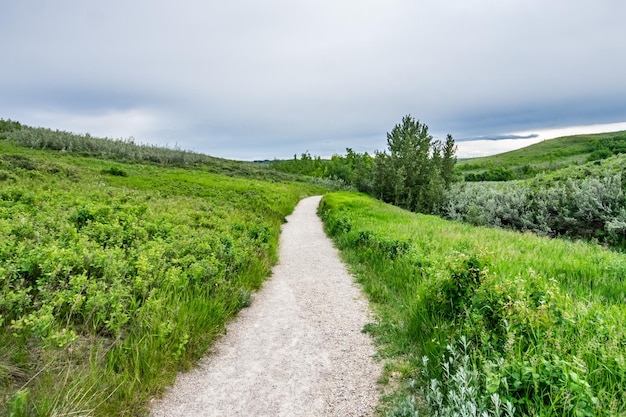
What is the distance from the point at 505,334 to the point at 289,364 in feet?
9.79

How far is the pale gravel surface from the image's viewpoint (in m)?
3.92

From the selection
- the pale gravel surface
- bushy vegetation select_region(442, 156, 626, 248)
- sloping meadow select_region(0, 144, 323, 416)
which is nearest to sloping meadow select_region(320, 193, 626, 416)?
the pale gravel surface

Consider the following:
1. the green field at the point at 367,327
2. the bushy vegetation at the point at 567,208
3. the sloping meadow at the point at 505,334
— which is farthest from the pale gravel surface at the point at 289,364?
the bushy vegetation at the point at 567,208

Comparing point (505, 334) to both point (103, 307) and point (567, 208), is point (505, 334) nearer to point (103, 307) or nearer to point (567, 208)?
point (103, 307)

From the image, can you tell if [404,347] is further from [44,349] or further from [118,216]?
[118,216]

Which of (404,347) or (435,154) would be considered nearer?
(404,347)

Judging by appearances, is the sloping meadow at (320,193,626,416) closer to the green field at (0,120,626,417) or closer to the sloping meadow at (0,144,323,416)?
the green field at (0,120,626,417)

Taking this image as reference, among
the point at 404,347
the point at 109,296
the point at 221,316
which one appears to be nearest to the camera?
the point at 109,296

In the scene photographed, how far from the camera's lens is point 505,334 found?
345 cm

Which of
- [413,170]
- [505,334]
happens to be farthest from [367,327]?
[413,170]

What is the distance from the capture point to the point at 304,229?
701 inches

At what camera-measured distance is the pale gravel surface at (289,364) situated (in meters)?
3.92

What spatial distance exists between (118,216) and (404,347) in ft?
28.4

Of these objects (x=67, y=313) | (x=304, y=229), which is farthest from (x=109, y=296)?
(x=304, y=229)
